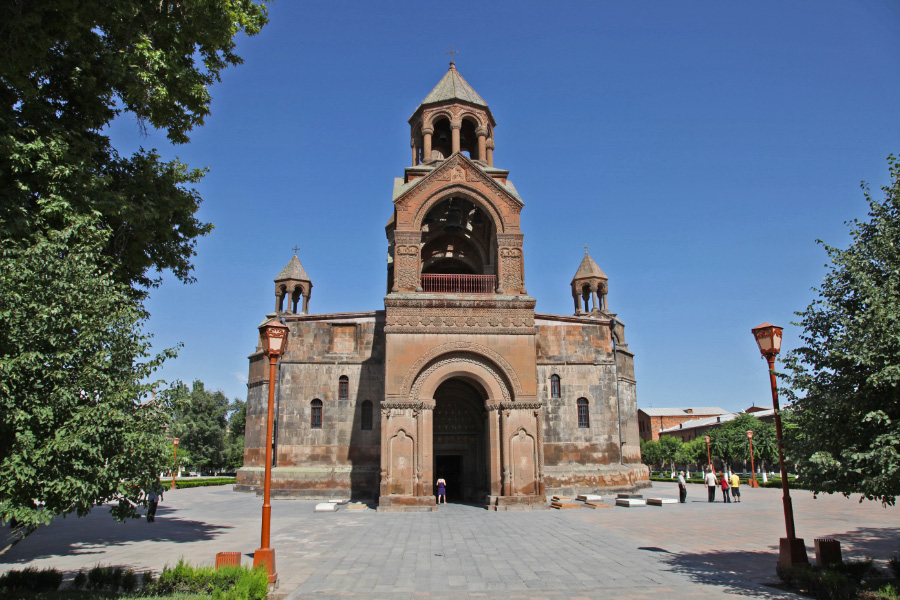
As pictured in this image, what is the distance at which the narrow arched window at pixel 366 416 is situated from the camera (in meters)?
23.3

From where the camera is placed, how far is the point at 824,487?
24.4ft

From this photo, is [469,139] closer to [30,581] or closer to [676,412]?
Result: [30,581]

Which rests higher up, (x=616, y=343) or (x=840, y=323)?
(x=616, y=343)

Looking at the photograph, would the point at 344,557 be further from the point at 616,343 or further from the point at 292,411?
the point at 616,343

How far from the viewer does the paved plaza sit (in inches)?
319

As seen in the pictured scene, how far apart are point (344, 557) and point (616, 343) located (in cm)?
1848

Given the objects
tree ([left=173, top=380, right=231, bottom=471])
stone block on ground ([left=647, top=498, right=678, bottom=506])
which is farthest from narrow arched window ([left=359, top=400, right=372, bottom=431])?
tree ([left=173, top=380, right=231, bottom=471])

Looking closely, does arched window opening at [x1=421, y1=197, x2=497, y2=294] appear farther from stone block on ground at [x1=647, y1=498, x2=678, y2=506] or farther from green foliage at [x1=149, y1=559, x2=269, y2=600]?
green foliage at [x1=149, y1=559, x2=269, y2=600]

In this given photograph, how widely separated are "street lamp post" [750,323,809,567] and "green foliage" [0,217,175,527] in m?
8.70

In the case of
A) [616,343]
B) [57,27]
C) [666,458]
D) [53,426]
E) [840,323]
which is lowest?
[666,458]

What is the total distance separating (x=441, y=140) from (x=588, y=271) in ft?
33.5

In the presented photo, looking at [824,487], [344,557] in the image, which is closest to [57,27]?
[344,557]

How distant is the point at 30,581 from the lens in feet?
24.4

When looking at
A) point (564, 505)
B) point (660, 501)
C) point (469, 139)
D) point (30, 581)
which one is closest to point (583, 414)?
point (660, 501)
